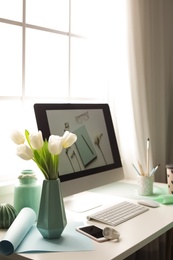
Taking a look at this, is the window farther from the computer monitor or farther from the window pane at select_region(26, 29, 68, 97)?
the computer monitor

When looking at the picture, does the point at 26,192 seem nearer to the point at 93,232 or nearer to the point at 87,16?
the point at 93,232

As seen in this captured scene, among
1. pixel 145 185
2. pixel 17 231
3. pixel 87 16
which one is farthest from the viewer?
pixel 87 16

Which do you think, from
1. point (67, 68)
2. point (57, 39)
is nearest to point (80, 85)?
point (67, 68)

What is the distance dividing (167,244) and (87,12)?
142 cm

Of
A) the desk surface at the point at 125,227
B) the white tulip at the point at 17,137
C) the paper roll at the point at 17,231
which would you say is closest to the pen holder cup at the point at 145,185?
the desk surface at the point at 125,227

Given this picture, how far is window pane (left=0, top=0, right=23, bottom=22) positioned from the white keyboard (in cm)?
100

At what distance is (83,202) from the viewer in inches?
67.7

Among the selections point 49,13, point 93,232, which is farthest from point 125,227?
point 49,13

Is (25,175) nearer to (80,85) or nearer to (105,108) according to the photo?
(105,108)

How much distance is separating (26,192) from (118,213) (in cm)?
38

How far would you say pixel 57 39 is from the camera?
2.03 m

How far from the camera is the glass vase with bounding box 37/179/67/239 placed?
1217 mm

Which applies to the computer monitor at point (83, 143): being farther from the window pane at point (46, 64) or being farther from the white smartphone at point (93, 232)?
the window pane at point (46, 64)

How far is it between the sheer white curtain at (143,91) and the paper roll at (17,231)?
105cm
